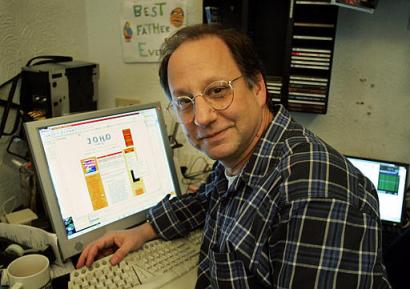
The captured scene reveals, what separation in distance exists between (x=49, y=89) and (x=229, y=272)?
93cm

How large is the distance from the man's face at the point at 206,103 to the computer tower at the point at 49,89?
2.04 feet

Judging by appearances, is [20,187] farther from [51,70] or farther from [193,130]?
[193,130]

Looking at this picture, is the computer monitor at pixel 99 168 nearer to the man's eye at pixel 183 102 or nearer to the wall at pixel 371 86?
the man's eye at pixel 183 102

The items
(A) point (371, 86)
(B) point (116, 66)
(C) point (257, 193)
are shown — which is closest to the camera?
(C) point (257, 193)

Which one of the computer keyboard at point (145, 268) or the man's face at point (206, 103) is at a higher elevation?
the man's face at point (206, 103)

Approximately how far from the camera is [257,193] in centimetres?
76

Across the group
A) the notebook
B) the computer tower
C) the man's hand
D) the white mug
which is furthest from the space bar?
the notebook

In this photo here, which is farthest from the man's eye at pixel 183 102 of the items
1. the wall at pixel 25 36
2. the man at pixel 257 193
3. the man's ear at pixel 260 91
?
the wall at pixel 25 36

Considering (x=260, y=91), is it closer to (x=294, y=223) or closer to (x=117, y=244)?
(x=294, y=223)

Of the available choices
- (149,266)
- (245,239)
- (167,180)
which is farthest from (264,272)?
(167,180)

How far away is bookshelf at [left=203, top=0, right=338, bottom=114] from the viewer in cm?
133

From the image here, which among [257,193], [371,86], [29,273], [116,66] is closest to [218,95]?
[257,193]

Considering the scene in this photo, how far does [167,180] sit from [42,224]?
1.36 ft

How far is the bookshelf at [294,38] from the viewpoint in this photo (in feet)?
4.38
